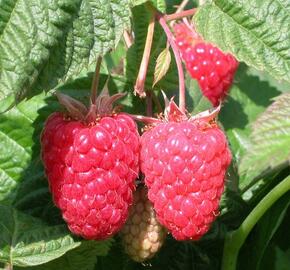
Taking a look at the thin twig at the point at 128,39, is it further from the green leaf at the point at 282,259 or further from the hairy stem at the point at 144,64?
the green leaf at the point at 282,259

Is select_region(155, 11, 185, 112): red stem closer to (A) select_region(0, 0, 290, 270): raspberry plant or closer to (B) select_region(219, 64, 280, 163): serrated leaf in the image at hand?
(A) select_region(0, 0, 290, 270): raspberry plant

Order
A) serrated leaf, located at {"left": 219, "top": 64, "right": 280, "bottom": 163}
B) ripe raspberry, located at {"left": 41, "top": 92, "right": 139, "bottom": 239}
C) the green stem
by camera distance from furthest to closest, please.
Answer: serrated leaf, located at {"left": 219, "top": 64, "right": 280, "bottom": 163} < the green stem < ripe raspberry, located at {"left": 41, "top": 92, "right": 139, "bottom": 239}

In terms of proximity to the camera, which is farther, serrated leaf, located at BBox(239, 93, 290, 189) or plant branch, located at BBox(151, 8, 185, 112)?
plant branch, located at BBox(151, 8, 185, 112)

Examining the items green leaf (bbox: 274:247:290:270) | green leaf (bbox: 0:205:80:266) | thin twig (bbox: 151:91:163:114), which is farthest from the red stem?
green leaf (bbox: 274:247:290:270)

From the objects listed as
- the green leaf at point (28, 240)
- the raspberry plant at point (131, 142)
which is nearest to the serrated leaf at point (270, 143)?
the raspberry plant at point (131, 142)

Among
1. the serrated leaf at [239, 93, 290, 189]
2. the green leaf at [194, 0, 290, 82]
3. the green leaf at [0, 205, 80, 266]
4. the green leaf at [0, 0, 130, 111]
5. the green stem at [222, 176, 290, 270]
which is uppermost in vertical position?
the green leaf at [0, 0, 130, 111]

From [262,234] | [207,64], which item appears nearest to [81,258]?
[262,234]

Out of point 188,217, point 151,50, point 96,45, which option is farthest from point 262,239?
point 96,45
